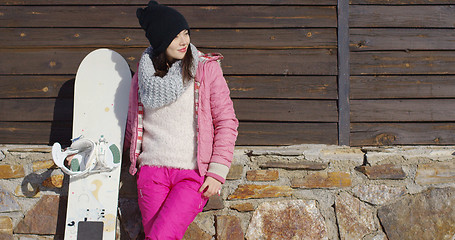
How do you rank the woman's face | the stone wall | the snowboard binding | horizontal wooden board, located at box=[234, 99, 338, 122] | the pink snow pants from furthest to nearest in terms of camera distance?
horizontal wooden board, located at box=[234, 99, 338, 122] → the stone wall → the snowboard binding → the woman's face → the pink snow pants

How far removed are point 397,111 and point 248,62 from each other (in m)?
1.13

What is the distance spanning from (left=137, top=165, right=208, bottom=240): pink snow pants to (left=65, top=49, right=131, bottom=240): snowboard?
27 centimetres

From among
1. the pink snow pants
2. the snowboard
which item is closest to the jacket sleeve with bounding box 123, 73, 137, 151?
the snowboard

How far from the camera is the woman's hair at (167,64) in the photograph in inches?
86.1

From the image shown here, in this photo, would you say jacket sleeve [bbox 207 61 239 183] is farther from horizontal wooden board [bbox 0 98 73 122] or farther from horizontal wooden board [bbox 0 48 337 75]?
horizontal wooden board [bbox 0 98 73 122]

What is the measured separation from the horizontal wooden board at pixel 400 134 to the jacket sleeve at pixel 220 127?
44.3 inches

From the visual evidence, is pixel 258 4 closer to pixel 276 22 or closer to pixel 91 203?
pixel 276 22

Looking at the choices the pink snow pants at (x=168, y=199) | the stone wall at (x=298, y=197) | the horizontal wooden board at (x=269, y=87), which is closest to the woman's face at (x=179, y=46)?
the pink snow pants at (x=168, y=199)

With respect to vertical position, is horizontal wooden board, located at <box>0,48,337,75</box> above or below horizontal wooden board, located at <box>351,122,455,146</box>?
above

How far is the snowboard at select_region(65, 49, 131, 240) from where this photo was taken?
238 cm

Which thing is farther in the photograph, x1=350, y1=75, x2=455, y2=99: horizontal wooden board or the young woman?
x1=350, y1=75, x2=455, y2=99: horizontal wooden board

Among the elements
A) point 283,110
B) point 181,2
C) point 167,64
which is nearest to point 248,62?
point 283,110

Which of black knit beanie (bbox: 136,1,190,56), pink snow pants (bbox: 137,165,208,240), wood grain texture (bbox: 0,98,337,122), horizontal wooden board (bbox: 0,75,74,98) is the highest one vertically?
black knit beanie (bbox: 136,1,190,56)

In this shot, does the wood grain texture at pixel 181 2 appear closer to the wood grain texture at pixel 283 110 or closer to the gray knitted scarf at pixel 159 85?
the wood grain texture at pixel 283 110
